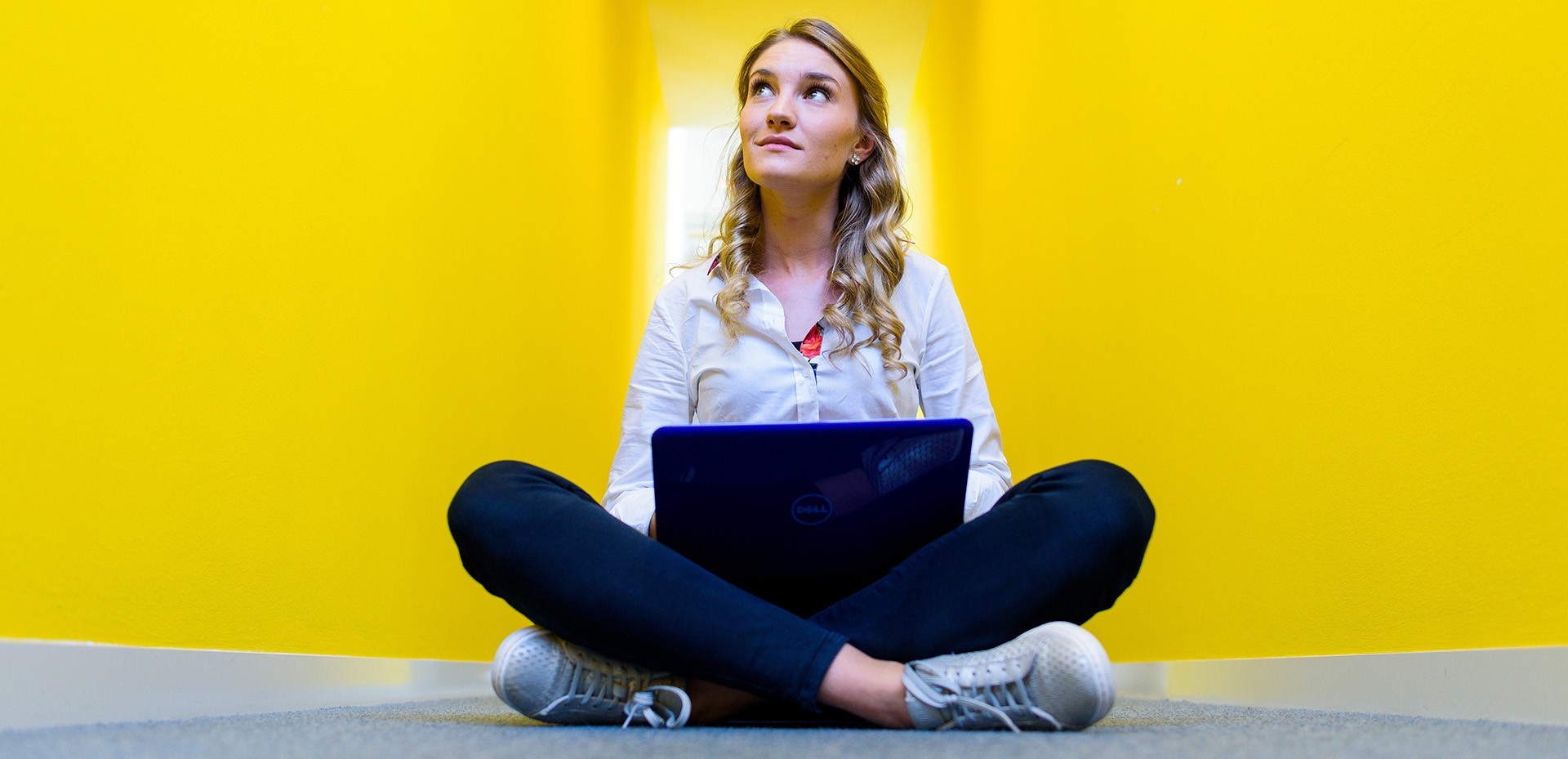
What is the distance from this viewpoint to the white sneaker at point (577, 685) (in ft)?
3.86

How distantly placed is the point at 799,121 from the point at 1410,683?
1021mm

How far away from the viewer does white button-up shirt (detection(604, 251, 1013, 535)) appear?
1.53 m

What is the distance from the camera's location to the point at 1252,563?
6.05 feet

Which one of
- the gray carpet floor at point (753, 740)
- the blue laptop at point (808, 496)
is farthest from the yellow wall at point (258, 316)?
the blue laptop at point (808, 496)

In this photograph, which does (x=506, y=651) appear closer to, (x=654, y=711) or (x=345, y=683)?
(x=654, y=711)

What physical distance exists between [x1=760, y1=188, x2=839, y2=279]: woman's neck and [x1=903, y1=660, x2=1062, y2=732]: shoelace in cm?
76

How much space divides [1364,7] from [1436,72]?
192 millimetres

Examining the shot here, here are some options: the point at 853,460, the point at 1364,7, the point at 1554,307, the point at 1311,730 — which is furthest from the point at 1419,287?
the point at 853,460

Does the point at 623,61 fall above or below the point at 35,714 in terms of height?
above

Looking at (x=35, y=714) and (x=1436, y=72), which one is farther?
(x=1436, y=72)

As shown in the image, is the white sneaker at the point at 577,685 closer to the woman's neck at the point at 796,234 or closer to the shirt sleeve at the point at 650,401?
the shirt sleeve at the point at 650,401

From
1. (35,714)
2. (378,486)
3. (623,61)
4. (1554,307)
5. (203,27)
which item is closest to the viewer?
(35,714)

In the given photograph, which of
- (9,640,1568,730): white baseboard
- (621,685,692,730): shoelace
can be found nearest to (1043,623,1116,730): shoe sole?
(621,685,692,730): shoelace

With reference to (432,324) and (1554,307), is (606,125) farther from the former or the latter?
(1554,307)
